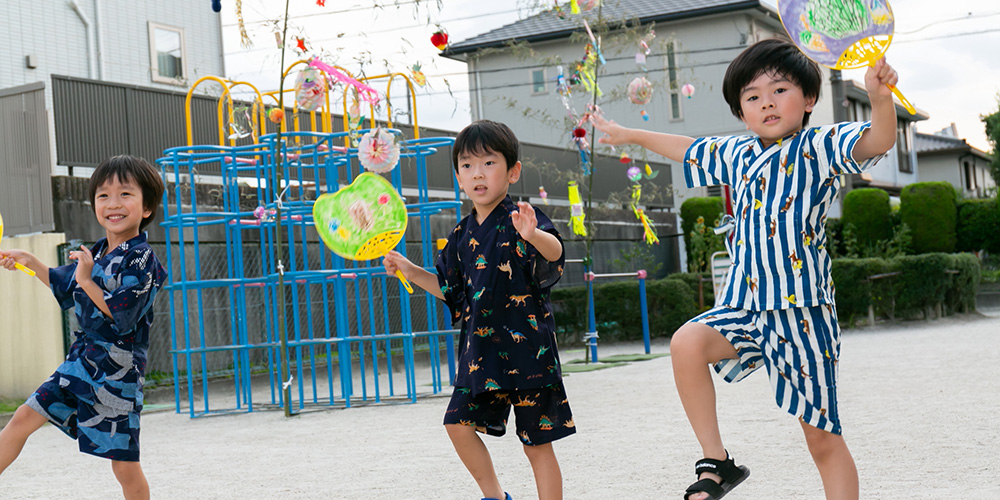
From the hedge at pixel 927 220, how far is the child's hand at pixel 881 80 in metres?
15.7

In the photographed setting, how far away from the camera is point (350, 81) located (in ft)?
22.2

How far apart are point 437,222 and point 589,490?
870 cm

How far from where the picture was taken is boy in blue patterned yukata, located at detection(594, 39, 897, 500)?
8.34ft

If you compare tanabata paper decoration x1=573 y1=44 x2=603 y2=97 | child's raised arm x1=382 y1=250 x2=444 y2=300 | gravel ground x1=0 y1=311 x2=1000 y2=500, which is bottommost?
gravel ground x1=0 y1=311 x2=1000 y2=500

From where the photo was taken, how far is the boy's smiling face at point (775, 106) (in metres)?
2.67

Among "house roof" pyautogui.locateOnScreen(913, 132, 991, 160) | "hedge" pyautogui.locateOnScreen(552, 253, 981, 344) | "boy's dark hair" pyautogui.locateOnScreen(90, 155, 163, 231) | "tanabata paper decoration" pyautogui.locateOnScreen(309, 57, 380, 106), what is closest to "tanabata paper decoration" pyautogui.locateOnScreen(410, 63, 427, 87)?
"tanabata paper decoration" pyautogui.locateOnScreen(309, 57, 380, 106)

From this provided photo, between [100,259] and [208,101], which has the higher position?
[208,101]

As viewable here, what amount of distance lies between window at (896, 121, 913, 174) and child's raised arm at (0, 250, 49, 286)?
32941 millimetres

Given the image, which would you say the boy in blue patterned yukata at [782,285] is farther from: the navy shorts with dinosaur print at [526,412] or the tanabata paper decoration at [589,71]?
the tanabata paper decoration at [589,71]

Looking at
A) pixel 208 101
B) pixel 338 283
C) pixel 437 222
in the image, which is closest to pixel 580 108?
pixel 437 222

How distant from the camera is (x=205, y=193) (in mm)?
9875

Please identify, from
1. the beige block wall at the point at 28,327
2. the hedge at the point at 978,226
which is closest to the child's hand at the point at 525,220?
the beige block wall at the point at 28,327

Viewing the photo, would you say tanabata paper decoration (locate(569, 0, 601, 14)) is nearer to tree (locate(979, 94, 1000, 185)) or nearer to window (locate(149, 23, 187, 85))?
window (locate(149, 23, 187, 85))

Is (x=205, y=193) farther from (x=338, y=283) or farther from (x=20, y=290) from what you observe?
(x=338, y=283)
